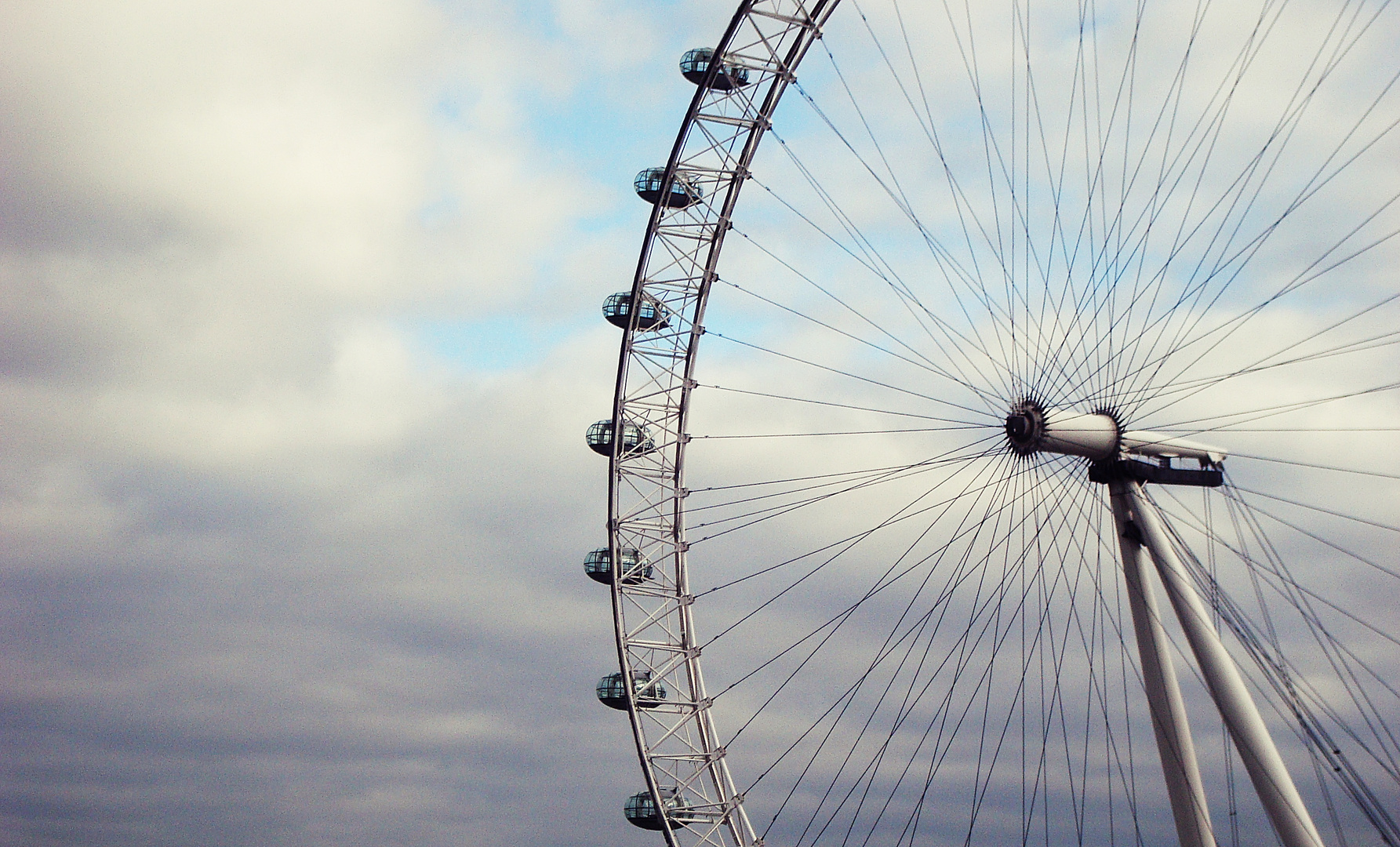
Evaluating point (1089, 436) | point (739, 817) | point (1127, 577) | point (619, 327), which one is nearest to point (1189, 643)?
point (1127, 577)

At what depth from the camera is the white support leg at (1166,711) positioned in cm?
2781

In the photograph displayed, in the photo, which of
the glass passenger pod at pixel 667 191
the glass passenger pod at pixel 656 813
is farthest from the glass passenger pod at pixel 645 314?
the glass passenger pod at pixel 656 813

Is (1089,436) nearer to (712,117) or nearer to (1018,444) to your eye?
(1018,444)

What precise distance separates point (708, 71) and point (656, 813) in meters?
20.1

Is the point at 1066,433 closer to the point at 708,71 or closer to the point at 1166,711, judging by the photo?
the point at 1166,711

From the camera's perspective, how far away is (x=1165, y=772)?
1114 inches

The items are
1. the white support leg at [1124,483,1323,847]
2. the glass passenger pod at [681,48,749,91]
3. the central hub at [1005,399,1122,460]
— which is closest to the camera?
the white support leg at [1124,483,1323,847]

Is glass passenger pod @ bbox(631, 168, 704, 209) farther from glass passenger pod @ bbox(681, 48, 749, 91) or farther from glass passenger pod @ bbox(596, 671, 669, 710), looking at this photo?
glass passenger pod @ bbox(596, 671, 669, 710)

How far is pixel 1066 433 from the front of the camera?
1150 inches

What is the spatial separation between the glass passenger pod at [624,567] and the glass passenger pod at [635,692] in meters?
2.65

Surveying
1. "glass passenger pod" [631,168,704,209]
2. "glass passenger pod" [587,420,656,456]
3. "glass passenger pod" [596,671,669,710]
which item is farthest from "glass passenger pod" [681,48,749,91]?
"glass passenger pod" [596,671,669,710]

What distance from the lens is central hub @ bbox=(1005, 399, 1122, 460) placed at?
2925 centimetres

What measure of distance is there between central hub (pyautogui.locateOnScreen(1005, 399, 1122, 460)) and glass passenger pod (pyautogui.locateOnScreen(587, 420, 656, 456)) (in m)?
15.2

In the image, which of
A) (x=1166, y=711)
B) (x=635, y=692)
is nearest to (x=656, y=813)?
(x=635, y=692)
